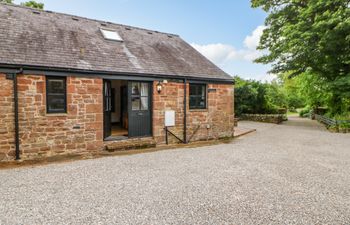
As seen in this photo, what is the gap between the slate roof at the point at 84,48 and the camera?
688 centimetres

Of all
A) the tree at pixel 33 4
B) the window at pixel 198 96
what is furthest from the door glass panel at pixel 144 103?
the tree at pixel 33 4

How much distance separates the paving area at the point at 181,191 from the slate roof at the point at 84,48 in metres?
3.38

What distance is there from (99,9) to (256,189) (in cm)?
1476

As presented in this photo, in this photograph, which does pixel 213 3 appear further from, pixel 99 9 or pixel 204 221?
pixel 204 221

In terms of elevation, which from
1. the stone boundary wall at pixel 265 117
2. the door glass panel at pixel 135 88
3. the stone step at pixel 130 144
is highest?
the door glass panel at pixel 135 88

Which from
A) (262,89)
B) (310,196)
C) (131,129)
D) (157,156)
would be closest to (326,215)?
(310,196)

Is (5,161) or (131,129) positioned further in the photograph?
(131,129)

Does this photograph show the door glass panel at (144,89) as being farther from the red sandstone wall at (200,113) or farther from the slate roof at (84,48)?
the slate roof at (84,48)

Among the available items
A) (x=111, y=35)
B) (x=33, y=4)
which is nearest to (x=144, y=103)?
(x=111, y=35)

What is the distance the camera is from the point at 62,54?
7301 millimetres

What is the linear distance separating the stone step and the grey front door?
0.27 m

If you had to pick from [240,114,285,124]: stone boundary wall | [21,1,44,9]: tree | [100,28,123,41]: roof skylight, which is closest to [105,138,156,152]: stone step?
[100,28,123,41]: roof skylight

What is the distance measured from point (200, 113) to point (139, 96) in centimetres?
304

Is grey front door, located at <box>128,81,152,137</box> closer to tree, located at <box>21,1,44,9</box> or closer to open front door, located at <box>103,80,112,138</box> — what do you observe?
open front door, located at <box>103,80,112,138</box>
